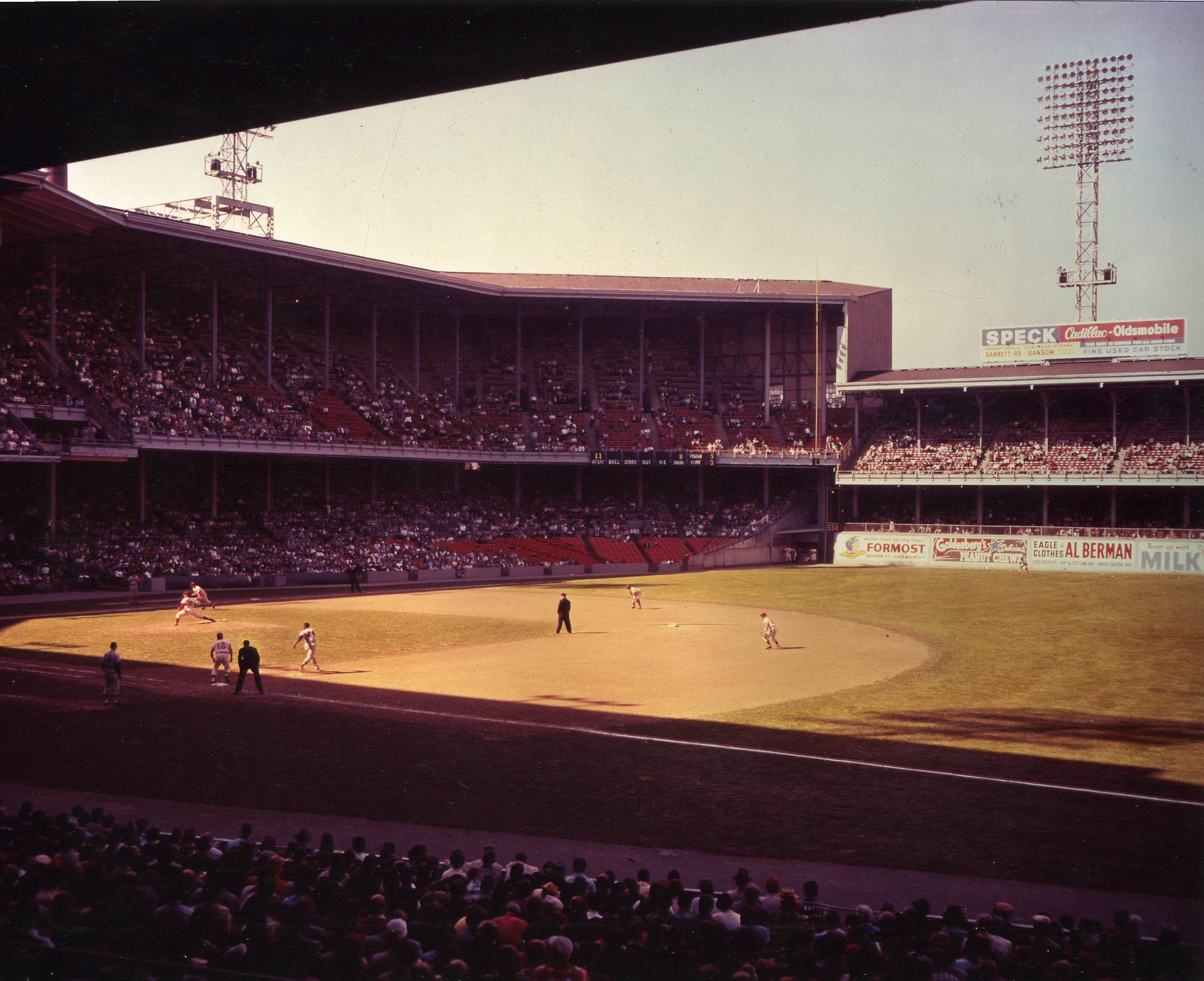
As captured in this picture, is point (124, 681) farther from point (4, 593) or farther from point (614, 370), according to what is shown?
point (614, 370)

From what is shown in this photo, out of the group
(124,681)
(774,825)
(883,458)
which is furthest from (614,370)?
(774,825)

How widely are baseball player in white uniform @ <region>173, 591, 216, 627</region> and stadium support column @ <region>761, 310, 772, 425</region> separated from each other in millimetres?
47702

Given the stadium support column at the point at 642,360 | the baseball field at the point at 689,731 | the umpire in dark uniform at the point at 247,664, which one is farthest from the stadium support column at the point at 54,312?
the stadium support column at the point at 642,360

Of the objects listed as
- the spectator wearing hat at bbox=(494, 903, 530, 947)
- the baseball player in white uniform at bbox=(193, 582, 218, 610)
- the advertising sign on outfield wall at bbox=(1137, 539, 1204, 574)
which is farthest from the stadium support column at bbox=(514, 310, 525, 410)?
the spectator wearing hat at bbox=(494, 903, 530, 947)

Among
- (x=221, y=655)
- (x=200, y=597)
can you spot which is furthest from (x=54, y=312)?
(x=221, y=655)

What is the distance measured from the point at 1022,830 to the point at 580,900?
8.10 metres

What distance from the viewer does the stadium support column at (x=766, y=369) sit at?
241 feet

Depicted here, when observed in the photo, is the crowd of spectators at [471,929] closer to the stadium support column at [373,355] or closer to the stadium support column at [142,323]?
the stadium support column at [142,323]

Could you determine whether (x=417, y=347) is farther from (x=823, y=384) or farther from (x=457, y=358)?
(x=823, y=384)

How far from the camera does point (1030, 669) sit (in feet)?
86.4

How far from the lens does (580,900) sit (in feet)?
25.6

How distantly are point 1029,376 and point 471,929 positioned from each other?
213 feet

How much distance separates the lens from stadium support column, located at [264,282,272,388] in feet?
187

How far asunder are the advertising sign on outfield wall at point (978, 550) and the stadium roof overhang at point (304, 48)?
56.7 m
